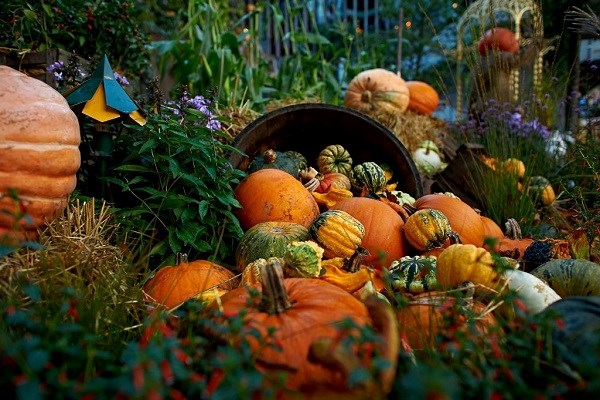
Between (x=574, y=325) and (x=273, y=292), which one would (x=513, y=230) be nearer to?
(x=574, y=325)

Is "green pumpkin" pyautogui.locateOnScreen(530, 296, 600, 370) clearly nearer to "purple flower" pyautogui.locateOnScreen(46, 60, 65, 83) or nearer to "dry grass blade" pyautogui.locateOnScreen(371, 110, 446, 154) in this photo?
"purple flower" pyautogui.locateOnScreen(46, 60, 65, 83)

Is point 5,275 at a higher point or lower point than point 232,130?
higher

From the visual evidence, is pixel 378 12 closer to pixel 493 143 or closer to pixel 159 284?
pixel 493 143

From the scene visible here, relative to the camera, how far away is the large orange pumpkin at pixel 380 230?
2.79 m

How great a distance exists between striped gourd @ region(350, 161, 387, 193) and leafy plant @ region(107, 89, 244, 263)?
3.51 ft

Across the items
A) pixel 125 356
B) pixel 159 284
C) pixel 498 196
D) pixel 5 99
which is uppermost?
pixel 5 99

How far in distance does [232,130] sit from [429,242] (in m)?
2.00

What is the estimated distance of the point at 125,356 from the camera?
3.82ft

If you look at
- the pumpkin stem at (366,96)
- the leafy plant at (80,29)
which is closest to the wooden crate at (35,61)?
the leafy plant at (80,29)

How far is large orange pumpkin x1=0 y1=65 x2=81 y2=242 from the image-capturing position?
1970 millimetres

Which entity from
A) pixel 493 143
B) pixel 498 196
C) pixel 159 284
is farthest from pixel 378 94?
pixel 159 284

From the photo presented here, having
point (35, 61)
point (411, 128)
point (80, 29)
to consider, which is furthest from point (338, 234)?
point (411, 128)

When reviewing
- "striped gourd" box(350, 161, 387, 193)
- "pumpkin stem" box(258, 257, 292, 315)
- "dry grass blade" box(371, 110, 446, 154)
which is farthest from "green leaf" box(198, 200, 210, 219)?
"dry grass blade" box(371, 110, 446, 154)

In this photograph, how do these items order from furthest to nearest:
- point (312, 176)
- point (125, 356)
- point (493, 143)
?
point (493, 143), point (312, 176), point (125, 356)
